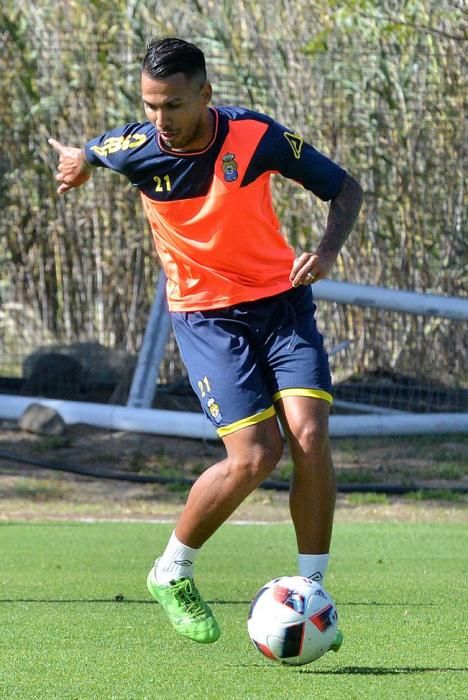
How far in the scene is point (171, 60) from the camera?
16.2 feet

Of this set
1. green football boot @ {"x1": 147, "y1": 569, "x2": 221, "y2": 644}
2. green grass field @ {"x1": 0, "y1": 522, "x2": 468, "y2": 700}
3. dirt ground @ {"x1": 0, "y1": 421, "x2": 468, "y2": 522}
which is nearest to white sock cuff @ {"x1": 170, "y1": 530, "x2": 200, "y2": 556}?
green football boot @ {"x1": 147, "y1": 569, "x2": 221, "y2": 644}

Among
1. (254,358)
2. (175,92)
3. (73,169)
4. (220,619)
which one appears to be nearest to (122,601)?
(220,619)

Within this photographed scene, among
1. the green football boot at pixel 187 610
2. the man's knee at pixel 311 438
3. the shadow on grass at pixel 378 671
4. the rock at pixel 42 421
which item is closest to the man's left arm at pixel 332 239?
the man's knee at pixel 311 438

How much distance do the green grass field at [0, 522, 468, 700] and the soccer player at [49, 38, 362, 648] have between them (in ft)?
1.15

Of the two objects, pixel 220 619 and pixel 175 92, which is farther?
pixel 220 619

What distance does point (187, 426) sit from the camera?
11805 mm

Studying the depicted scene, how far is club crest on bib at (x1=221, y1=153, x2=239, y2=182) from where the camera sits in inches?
197

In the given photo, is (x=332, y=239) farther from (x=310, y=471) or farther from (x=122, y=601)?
(x=122, y=601)

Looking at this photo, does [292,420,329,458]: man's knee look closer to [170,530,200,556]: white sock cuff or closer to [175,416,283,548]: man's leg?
[175,416,283,548]: man's leg

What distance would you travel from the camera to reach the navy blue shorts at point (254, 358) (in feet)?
16.1

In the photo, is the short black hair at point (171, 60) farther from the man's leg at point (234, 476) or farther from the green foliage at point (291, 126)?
the green foliage at point (291, 126)

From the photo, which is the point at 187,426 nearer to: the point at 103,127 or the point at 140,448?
the point at 140,448

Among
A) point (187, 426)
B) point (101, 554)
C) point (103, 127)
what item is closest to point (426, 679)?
point (101, 554)

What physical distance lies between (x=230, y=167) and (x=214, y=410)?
918 mm
